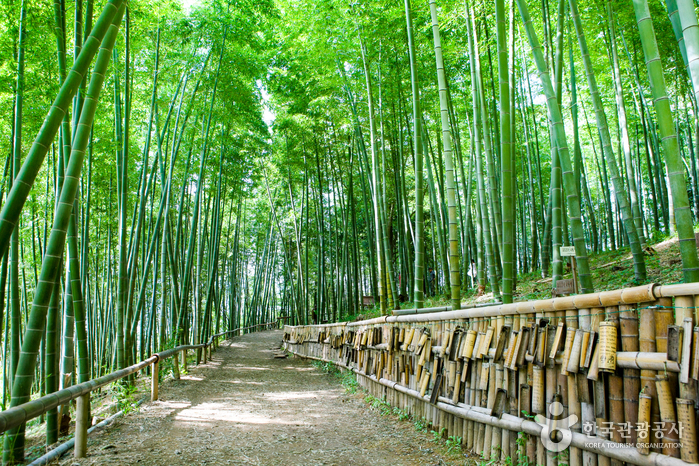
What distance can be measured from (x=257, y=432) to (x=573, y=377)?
88.3 inches

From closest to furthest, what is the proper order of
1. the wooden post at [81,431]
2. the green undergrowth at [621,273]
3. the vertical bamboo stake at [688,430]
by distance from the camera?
1. the vertical bamboo stake at [688,430]
2. the wooden post at [81,431]
3. the green undergrowth at [621,273]

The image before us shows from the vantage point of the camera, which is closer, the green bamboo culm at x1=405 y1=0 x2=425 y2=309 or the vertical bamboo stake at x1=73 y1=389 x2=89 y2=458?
the vertical bamboo stake at x1=73 y1=389 x2=89 y2=458

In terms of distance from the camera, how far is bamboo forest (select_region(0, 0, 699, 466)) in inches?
88.7

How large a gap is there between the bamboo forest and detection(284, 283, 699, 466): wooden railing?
0.06m

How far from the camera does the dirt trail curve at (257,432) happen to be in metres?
2.52

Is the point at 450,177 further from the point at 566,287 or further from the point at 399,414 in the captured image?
the point at 399,414

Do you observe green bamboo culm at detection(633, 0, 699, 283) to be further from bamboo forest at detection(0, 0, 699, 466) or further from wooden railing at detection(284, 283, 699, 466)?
wooden railing at detection(284, 283, 699, 466)

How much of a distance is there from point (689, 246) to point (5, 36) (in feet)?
15.6

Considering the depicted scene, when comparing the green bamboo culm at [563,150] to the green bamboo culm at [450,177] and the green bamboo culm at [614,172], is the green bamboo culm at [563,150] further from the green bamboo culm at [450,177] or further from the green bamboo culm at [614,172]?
the green bamboo culm at [614,172]

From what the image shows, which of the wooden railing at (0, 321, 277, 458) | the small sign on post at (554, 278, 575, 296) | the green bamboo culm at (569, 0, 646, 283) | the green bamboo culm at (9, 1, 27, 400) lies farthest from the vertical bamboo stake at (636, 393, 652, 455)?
the green bamboo culm at (9, 1, 27, 400)

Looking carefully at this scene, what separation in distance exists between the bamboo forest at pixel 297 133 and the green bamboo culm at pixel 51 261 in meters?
0.01

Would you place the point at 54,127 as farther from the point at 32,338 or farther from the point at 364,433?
the point at 364,433

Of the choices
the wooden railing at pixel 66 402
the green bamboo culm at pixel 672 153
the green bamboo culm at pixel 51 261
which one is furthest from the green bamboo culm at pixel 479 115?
the wooden railing at pixel 66 402

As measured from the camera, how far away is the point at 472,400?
7.91 ft
